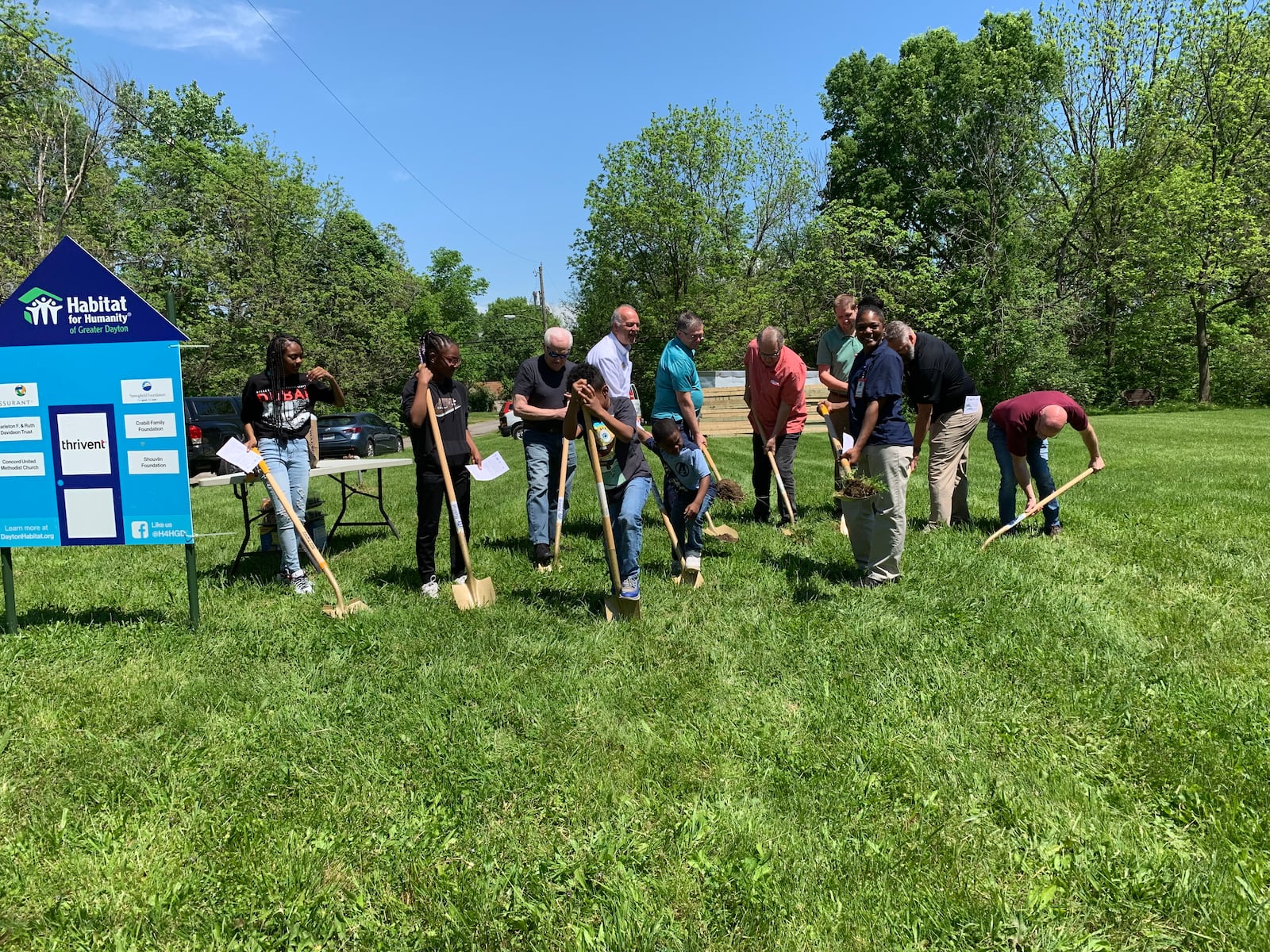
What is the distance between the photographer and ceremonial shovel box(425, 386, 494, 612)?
16.4 ft

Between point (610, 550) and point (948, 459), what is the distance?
12.1 feet

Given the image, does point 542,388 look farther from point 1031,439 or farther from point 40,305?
point 1031,439

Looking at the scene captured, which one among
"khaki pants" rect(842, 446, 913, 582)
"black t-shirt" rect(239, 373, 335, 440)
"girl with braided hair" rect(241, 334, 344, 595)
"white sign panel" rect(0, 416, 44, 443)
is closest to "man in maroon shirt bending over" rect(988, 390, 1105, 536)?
"khaki pants" rect(842, 446, 913, 582)

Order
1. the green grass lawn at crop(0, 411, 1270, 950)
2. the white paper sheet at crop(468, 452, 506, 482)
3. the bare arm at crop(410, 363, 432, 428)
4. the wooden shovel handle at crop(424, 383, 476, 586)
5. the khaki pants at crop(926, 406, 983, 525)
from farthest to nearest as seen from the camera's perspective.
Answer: the khaki pants at crop(926, 406, 983, 525)
the white paper sheet at crop(468, 452, 506, 482)
the bare arm at crop(410, 363, 432, 428)
the wooden shovel handle at crop(424, 383, 476, 586)
the green grass lawn at crop(0, 411, 1270, 950)

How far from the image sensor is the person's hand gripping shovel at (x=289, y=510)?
4914 millimetres

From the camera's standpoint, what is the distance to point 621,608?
4707 millimetres

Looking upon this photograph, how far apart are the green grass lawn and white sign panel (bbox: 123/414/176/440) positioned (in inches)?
51.7

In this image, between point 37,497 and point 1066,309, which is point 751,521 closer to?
point 37,497

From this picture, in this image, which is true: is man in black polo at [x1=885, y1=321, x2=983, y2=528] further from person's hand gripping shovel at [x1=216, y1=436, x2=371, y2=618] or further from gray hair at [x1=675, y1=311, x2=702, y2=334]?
person's hand gripping shovel at [x1=216, y1=436, x2=371, y2=618]

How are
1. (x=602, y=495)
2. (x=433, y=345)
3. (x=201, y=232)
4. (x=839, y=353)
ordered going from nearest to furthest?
(x=602, y=495) < (x=433, y=345) < (x=839, y=353) < (x=201, y=232)

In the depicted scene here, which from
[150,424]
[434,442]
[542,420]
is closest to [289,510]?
[150,424]

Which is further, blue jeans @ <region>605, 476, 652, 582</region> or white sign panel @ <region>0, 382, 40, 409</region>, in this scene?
blue jeans @ <region>605, 476, 652, 582</region>

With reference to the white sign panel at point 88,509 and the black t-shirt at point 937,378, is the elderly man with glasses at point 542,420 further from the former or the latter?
the black t-shirt at point 937,378

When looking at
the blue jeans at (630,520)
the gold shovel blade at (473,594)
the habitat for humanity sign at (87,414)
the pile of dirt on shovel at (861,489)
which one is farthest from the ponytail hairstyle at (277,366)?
the pile of dirt on shovel at (861,489)
